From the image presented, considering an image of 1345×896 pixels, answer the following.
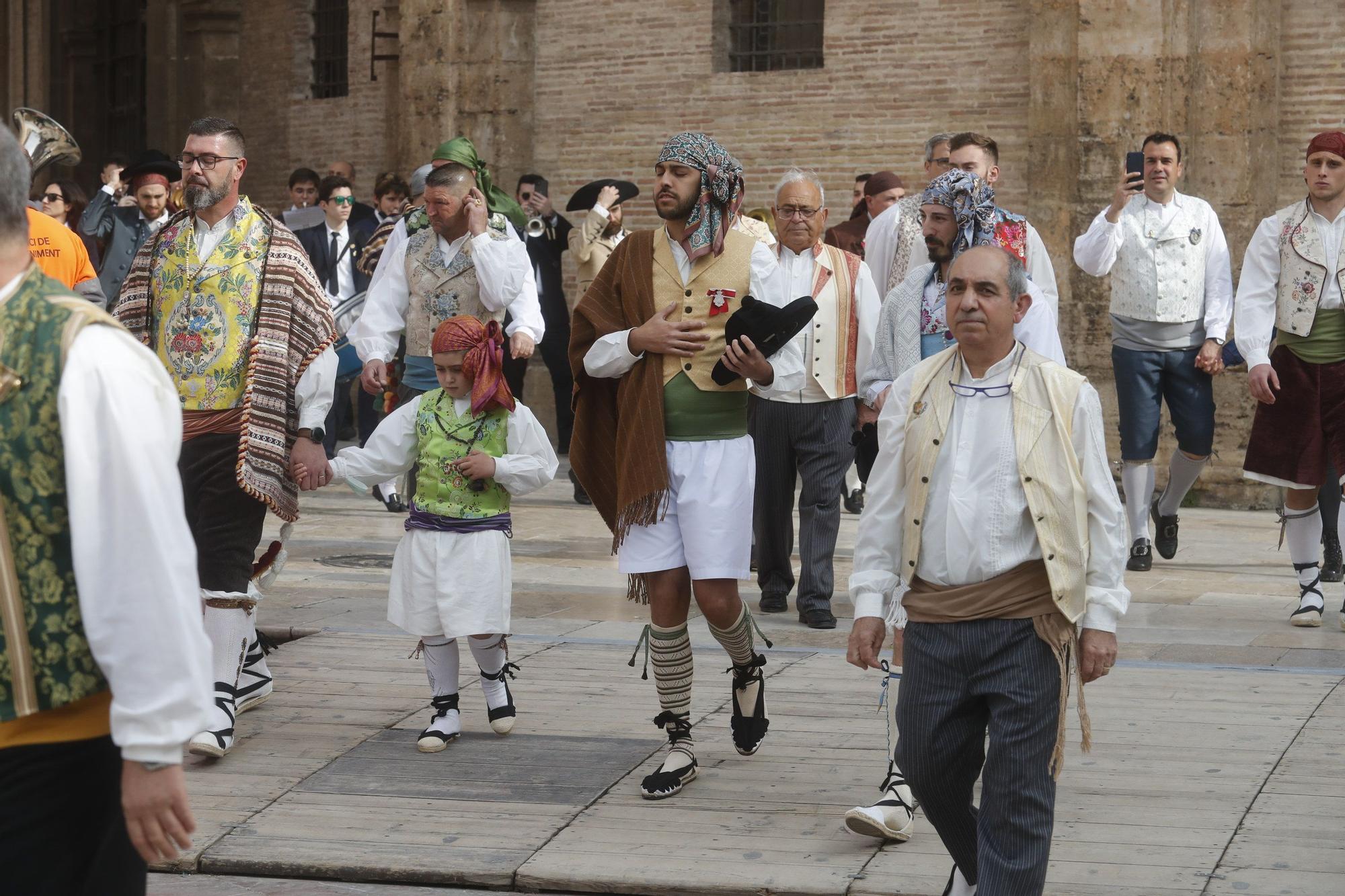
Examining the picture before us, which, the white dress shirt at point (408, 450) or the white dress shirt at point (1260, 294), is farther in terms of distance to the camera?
the white dress shirt at point (1260, 294)

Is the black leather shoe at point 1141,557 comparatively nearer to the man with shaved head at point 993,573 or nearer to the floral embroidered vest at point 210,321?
the floral embroidered vest at point 210,321

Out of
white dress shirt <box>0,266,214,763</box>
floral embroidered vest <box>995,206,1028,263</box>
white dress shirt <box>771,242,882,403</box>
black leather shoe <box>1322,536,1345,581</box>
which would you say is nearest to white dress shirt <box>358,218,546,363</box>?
white dress shirt <box>771,242,882,403</box>

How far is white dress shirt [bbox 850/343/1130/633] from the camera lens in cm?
435

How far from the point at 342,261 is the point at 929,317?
9097 mm

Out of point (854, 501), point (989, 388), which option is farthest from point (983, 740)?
point (854, 501)

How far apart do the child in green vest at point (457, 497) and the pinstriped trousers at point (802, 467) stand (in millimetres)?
2567

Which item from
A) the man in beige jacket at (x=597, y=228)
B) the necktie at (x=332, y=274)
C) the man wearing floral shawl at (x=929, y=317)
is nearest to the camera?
the man wearing floral shawl at (x=929, y=317)

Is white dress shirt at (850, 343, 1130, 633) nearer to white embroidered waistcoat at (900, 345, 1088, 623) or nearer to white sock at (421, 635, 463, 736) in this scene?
white embroidered waistcoat at (900, 345, 1088, 623)

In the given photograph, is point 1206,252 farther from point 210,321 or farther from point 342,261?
point 342,261

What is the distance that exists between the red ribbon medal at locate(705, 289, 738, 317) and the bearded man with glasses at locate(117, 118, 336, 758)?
4.61ft

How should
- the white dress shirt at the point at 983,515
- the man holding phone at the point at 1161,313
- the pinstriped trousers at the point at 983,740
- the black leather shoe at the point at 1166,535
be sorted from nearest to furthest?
the pinstriped trousers at the point at 983,740 < the white dress shirt at the point at 983,515 < the man holding phone at the point at 1161,313 < the black leather shoe at the point at 1166,535

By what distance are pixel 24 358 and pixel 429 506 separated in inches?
146

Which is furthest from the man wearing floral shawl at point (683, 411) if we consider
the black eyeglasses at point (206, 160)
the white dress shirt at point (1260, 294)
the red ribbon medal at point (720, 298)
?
the white dress shirt at point (1260, 294)

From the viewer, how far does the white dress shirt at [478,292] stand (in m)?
7.79
